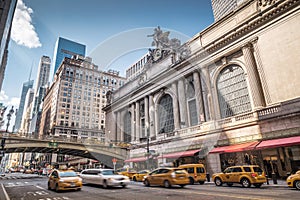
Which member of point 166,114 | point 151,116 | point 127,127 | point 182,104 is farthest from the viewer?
point 127,127

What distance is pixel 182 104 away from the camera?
33031 millimetres

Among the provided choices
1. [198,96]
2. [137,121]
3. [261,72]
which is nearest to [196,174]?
[198,96]

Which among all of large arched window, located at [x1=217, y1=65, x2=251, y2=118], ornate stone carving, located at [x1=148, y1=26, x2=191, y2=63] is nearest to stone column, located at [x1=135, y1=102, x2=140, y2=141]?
ornate stone carving, located at [x1=148, y1=26, x2=191, y2=63]

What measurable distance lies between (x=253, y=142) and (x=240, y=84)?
850cm

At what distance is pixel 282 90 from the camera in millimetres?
21281

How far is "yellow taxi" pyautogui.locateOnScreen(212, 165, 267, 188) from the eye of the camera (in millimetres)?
14117

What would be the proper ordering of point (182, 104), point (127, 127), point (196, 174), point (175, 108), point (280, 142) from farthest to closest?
point (127, 127)
point (175, 108)
point (182, 104)
point (196, 174)
point (280, 142)

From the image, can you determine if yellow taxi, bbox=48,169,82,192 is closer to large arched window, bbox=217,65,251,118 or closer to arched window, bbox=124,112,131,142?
large arched window, bbox=217,65,251,118

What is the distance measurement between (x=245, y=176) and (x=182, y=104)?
19198 millimetres

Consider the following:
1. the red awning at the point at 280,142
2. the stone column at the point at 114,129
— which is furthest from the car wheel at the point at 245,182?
the stone column at the point at 114,129

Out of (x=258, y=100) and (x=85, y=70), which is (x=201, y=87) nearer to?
(x=258, y=100)

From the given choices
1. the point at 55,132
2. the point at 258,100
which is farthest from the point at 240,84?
the point at 55,132

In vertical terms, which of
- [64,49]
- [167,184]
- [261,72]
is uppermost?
Answer: [64,49]

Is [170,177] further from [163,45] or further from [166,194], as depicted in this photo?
[163,45]
